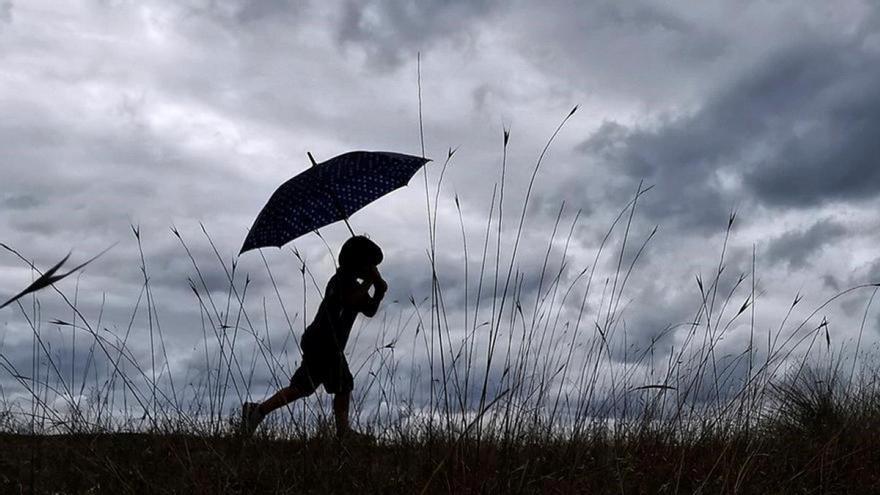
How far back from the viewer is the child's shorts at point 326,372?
5980mm

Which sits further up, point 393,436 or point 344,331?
point 344,331

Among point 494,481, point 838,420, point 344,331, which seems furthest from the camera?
point 838,420

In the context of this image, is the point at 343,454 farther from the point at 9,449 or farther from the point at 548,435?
the point at 9,449

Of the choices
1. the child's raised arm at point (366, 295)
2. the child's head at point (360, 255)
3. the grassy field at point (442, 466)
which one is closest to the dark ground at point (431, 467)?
the grassy field at point (442, 466)

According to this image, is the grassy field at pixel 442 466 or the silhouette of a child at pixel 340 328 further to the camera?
the silhouette of a child at pixel 340 328

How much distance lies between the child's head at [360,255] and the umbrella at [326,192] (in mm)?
1638

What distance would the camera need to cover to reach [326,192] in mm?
4125

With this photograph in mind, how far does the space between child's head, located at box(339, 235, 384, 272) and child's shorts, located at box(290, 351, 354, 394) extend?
0.65m

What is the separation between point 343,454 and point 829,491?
244cm

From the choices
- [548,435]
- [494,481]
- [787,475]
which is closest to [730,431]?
[787,475]

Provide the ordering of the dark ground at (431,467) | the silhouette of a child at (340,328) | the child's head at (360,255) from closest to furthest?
the dark ground at (431,467), the silhouette of a child at (340,328), the child's head at (360,255)

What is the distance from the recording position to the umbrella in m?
4.02

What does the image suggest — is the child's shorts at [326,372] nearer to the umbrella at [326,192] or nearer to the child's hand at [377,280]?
the child's hand at [377,280]

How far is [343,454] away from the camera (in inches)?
174
